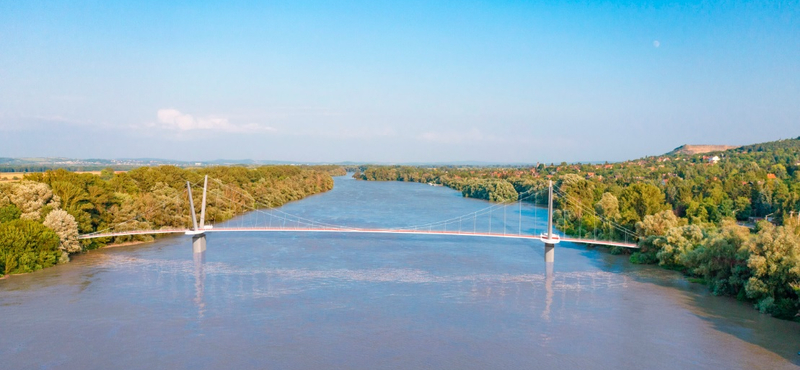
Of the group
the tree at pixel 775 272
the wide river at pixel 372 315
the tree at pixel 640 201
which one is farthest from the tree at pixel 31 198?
the tree at pixel 640 201

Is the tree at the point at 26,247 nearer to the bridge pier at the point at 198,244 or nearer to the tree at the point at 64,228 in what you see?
the tree at the point at 64,228

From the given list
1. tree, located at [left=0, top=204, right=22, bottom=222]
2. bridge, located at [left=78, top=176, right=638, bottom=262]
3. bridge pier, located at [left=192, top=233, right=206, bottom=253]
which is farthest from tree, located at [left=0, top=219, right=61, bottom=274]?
bridge pier, located at [left=192, top=233, right=206, bottom=253]

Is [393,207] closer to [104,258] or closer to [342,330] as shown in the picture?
[104,258]

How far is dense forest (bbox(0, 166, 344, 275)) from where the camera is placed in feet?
59.0

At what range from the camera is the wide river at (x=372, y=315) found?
37.2ft

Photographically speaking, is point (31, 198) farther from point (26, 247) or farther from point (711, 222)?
point (711, 222)

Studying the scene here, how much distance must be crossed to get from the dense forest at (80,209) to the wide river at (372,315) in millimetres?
892

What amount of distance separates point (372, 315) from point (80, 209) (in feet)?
46.9

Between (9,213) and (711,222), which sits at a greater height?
(9,213)

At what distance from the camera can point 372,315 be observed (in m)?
13.8

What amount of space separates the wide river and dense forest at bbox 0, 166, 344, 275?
2.93 feet

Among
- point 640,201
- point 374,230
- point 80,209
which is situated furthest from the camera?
point 640,201

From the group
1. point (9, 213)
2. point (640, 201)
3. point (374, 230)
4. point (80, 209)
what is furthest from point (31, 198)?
point (640, 201)

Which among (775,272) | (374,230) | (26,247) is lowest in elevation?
(26,247)
